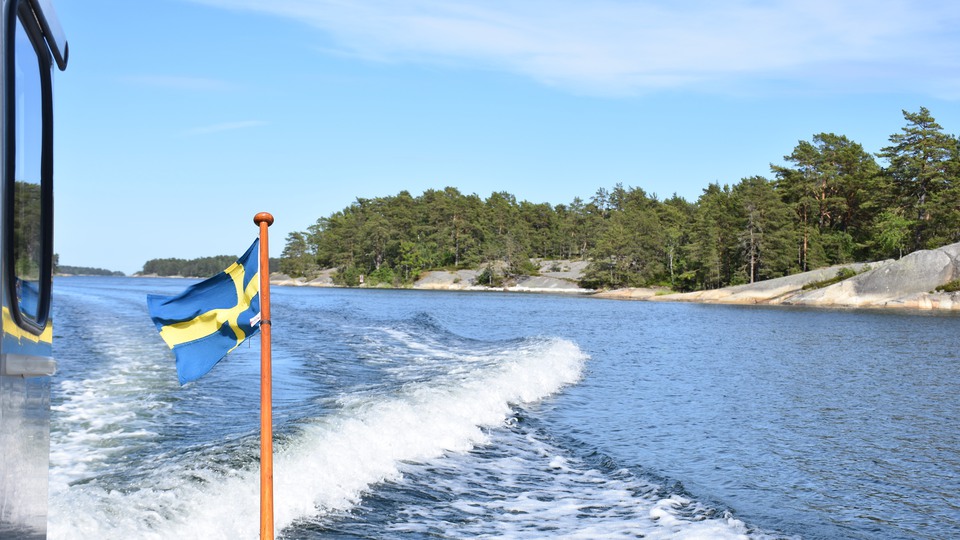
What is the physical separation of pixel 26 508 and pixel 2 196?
1.19 metres

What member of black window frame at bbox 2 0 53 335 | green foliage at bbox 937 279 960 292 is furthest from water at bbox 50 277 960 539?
green foliage at bbox 937 279 960 292

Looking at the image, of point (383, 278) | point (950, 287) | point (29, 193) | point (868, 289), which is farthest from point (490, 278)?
point (29, 193)

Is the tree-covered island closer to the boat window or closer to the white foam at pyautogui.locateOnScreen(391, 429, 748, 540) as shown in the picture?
the white foam at pyautogui.locateOnScreen(391, 429, 748, 540)

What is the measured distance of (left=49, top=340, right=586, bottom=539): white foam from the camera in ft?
23.1

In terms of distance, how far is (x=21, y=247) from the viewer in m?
2.60

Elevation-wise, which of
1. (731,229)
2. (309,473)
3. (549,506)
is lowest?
(549,506)

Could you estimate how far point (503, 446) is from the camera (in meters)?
12.3

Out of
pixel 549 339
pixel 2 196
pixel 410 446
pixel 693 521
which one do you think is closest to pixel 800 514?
pixel 693 521

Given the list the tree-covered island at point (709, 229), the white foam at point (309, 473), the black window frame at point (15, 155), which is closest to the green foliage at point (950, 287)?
the tree-covered island at point (709, 229)

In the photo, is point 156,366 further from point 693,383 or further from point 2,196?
point 2,196

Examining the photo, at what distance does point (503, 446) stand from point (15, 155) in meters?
10.5

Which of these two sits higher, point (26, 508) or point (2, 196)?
point (2, 196)

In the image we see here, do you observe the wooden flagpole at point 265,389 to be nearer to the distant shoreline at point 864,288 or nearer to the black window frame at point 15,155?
the black window frame at point 15,155

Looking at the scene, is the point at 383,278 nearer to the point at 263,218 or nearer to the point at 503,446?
the point at 503,446
